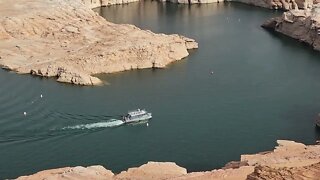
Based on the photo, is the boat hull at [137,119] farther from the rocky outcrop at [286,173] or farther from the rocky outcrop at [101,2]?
the rocky outcrop at [101,2]

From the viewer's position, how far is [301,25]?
8144 cm

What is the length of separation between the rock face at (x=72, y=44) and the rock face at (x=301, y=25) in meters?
15.5

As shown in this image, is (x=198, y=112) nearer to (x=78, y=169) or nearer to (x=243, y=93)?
(x=243, y=93)

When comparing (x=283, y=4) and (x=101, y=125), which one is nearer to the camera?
(x=101, y=125)

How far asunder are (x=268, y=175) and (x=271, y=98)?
3388 cm

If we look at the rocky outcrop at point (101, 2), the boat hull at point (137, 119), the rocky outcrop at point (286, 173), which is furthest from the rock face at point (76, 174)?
the rocky outcrop at point (101, 2)

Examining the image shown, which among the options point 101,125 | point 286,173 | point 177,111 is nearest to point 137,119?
point 101,125

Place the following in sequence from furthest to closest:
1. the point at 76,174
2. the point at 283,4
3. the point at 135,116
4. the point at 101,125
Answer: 1. the point at 283,4
2. the point at 135,116
3. the point at 101,125
4. the point at 76,174

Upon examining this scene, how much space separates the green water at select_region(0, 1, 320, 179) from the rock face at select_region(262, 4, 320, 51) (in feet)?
10.2

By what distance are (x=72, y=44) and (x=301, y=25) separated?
31.7 m

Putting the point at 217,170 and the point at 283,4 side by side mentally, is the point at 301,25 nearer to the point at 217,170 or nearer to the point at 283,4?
the point at 283,4

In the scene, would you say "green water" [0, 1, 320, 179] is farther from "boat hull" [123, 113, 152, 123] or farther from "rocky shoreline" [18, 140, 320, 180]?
"rocky shoreline" [18, 140, 320, 180]

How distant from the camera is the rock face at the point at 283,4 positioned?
3743 inches

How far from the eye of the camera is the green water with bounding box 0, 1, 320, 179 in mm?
45250
